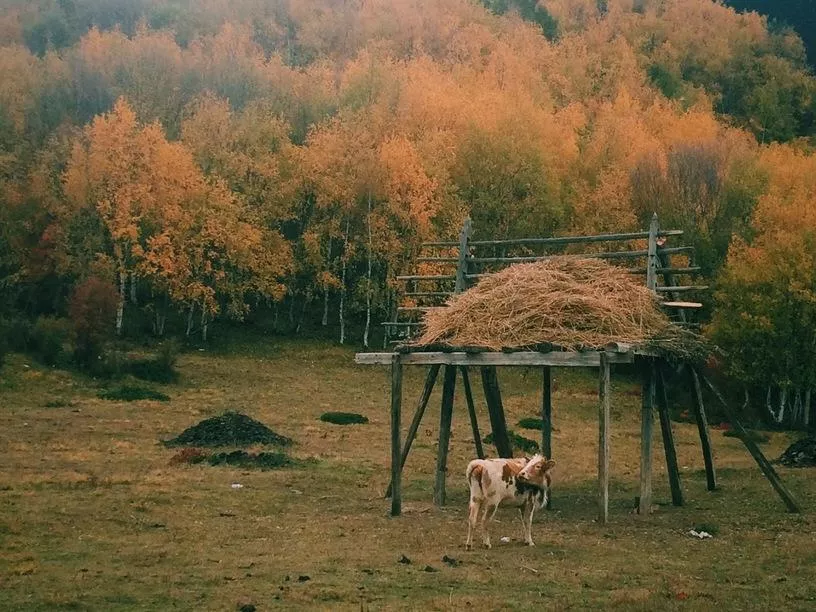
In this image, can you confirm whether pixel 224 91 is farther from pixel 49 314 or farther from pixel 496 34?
pixel 496 34

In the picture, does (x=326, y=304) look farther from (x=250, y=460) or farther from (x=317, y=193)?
(x=250, y=460)

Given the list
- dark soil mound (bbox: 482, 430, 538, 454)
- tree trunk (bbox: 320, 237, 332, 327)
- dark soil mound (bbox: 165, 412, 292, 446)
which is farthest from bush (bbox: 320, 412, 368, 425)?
tree trunk (bbox: 320, 237, 332, 327)

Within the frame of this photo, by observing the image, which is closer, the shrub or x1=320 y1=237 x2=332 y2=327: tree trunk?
the shrub

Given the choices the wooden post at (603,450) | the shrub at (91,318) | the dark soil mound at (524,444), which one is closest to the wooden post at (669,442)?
the wooden post at (603,450)

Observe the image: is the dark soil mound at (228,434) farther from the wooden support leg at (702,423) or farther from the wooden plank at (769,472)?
the wooden plank at (769,472)

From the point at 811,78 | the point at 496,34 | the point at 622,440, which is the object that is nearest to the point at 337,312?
the point at 622,440

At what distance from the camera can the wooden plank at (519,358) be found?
1969 cm

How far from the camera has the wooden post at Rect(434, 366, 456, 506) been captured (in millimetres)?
22828

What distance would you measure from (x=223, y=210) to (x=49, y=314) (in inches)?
513

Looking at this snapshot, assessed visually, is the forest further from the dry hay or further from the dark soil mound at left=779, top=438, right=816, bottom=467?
the dry hay

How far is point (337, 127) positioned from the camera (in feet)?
224

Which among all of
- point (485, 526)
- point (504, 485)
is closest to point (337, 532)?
point (485, 526)

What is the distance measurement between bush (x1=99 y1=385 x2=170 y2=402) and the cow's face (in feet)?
83.6

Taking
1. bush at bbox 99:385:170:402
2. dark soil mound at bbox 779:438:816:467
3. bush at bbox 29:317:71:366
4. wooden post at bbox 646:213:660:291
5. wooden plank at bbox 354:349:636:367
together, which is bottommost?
dark soil mound at bbox 779:438:816:467
